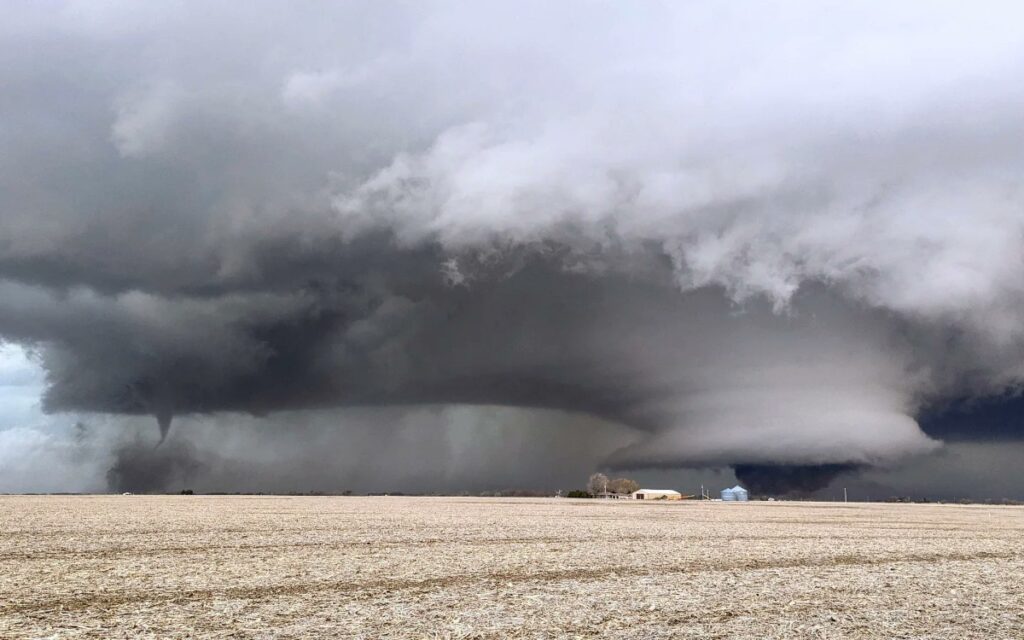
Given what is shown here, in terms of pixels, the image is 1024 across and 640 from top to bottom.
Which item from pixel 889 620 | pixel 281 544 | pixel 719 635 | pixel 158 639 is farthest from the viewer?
pixel 281 544

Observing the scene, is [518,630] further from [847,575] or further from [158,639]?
[847,575]

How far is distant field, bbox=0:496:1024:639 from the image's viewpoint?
19.4m

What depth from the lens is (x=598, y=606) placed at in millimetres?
22312

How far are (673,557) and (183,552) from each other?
22059 mm

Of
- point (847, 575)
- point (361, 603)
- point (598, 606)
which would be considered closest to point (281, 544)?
point (361, 603)

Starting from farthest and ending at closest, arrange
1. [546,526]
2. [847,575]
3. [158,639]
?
[546,526] → [847,575] → [158,639]

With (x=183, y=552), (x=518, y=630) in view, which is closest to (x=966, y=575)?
(x=518, y=630)

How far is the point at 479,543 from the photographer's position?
41125 mm

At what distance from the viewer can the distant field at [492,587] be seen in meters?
19.4

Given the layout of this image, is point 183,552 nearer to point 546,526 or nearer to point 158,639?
point 158,639

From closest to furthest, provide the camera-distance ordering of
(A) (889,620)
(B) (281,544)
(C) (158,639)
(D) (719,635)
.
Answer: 1. (C) (158,639)
2. (D) (719,635)
3. (A) (889,620)
4. (B) (281,544)

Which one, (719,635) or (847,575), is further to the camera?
(847,575)

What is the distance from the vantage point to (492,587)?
25.2 meters

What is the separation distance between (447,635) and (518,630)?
70.5 inches
